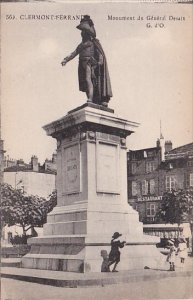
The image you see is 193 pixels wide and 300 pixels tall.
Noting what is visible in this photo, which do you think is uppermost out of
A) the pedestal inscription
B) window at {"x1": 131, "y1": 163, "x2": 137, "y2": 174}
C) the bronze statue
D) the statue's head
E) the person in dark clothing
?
the statue's head

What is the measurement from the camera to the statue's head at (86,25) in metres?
7.48

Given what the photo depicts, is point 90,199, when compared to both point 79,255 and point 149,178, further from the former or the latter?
point 149,178

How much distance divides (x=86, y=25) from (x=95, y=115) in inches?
52.4

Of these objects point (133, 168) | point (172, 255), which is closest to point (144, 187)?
point (133, 168)

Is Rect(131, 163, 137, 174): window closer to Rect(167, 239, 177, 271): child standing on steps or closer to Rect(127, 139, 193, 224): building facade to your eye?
Rect(127, 139, 193, 224): building facade

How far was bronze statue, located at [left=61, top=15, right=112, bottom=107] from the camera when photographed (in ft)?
26.4

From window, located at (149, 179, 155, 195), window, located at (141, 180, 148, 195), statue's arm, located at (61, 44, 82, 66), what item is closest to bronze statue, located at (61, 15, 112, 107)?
statue's arm, located at (61, 44, 82, 66)

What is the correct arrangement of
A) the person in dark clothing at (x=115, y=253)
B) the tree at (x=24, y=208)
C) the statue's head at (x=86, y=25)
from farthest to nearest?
the tree at (x=24, y=208)
the statue's head at (x=86, y=25)
the person in dark clothing at (x=115, y=253)

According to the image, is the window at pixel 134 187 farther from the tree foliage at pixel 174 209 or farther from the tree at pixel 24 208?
the tree foliage at pixel 174 209

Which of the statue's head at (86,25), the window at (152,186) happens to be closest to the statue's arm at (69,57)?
the statue's head at (86,25)

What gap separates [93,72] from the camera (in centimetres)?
825

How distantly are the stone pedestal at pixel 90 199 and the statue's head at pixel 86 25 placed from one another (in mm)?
1154

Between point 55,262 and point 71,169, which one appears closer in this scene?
point 55,262

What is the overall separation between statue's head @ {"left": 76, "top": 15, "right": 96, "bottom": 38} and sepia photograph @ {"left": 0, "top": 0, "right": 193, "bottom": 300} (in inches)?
0.6
